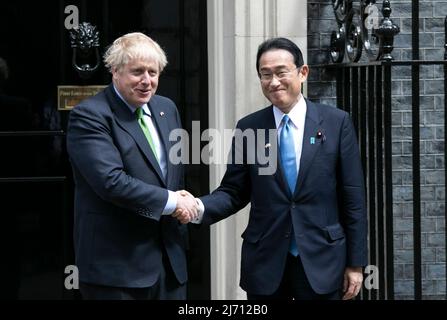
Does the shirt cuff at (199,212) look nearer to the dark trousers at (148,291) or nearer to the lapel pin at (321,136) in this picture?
the dark trousers at (148,291)

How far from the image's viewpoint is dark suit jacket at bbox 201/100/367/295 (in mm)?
3863

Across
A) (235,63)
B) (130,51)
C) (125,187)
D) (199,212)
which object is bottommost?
(199,212)

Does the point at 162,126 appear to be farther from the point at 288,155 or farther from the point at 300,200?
the point at 300,200

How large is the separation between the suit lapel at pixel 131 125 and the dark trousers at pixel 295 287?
2.11ft

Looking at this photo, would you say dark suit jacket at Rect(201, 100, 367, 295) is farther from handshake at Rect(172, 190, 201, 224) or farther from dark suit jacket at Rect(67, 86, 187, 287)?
dark suit jacket at Rect(67, 86, 187, 287)

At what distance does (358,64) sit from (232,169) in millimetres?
1280

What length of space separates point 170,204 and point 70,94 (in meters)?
1.79

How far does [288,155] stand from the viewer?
3.93 meters

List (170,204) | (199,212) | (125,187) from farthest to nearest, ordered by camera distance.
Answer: (199,212) → (170,204) → (125,187)

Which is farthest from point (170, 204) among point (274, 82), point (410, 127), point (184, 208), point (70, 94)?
point (410, 127)
